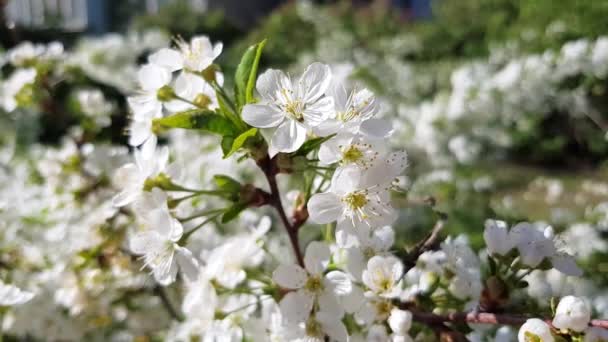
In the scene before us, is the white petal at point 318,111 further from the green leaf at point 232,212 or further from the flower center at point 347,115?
the green leaf at point 232,212

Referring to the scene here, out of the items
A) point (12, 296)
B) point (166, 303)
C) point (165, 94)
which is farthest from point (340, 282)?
point (166, 303)

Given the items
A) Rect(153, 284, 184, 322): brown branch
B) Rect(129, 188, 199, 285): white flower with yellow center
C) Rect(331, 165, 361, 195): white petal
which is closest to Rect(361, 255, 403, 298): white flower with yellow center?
Rect(331, 165, 361, 195): white petal

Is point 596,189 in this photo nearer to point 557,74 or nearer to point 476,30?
point 557,74

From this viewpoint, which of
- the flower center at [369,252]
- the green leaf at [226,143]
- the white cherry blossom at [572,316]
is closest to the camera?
the white cherry blossom at [572,316]

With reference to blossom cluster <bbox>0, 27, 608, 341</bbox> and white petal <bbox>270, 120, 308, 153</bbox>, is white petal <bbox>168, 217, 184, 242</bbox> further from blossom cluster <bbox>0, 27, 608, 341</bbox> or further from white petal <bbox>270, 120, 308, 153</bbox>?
white petal <bbox>270, 120, 308, 153</bbox>

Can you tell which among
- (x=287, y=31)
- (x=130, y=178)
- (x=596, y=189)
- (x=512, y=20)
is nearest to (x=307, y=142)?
(x=130, y=178)

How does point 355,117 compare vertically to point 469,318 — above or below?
above

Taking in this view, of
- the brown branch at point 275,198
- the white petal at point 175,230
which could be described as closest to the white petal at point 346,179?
the brown branch at point 275,198

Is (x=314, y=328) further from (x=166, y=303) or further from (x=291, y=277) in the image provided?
(x=166, y=303)
